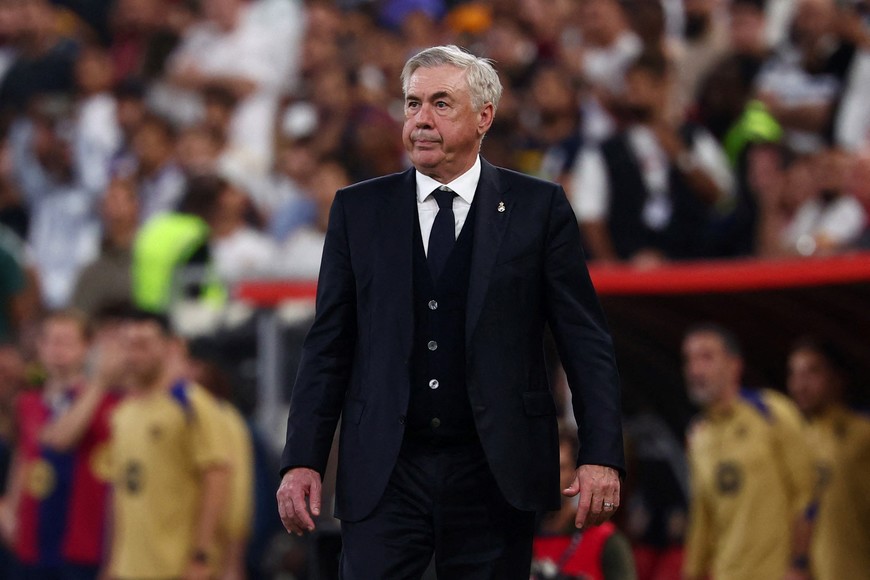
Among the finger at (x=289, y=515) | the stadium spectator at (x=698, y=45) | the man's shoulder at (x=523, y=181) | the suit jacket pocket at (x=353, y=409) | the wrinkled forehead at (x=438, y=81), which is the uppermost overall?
the stadium spectator at (x=698, y=45)

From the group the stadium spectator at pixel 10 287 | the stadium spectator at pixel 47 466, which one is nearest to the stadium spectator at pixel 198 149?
the stadium spectator at pixel 10 287

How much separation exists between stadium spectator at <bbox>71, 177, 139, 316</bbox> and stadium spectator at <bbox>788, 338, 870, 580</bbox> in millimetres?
4722

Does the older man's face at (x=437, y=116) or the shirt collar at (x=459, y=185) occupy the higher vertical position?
the older man's face at (x=437, y=116)

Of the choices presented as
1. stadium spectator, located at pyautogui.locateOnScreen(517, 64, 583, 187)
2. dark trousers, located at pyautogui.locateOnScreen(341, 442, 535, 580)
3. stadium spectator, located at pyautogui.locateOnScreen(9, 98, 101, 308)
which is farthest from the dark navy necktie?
stadium spectator, located at pyautogui.locateOnScreen(9, 98, 101, 308)

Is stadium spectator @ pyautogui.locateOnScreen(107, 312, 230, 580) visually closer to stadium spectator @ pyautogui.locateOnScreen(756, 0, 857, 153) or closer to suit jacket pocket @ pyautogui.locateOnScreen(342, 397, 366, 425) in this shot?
stadium spectator @ pyautogui.locateOnScreen(756, 0, 857, 153)

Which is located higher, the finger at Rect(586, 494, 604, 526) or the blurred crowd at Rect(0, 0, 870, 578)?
the blurred crowd at Rect(0, 0, 870, 578)

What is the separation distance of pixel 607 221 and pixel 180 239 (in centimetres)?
272

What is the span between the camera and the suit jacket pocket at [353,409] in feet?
15.6

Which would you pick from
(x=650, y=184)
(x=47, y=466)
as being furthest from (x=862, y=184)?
(x=47, y=466)

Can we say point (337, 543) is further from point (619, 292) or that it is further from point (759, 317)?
point (759, 317)

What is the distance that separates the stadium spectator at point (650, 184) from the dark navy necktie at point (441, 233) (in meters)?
5.79

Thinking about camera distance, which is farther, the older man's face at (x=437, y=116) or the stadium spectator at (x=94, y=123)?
the stadium spectator at (x=94, y=123)

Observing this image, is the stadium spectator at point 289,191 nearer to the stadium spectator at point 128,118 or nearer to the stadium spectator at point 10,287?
the stadium spectator at point 128,118

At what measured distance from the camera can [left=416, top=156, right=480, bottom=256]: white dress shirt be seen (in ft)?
16.0
